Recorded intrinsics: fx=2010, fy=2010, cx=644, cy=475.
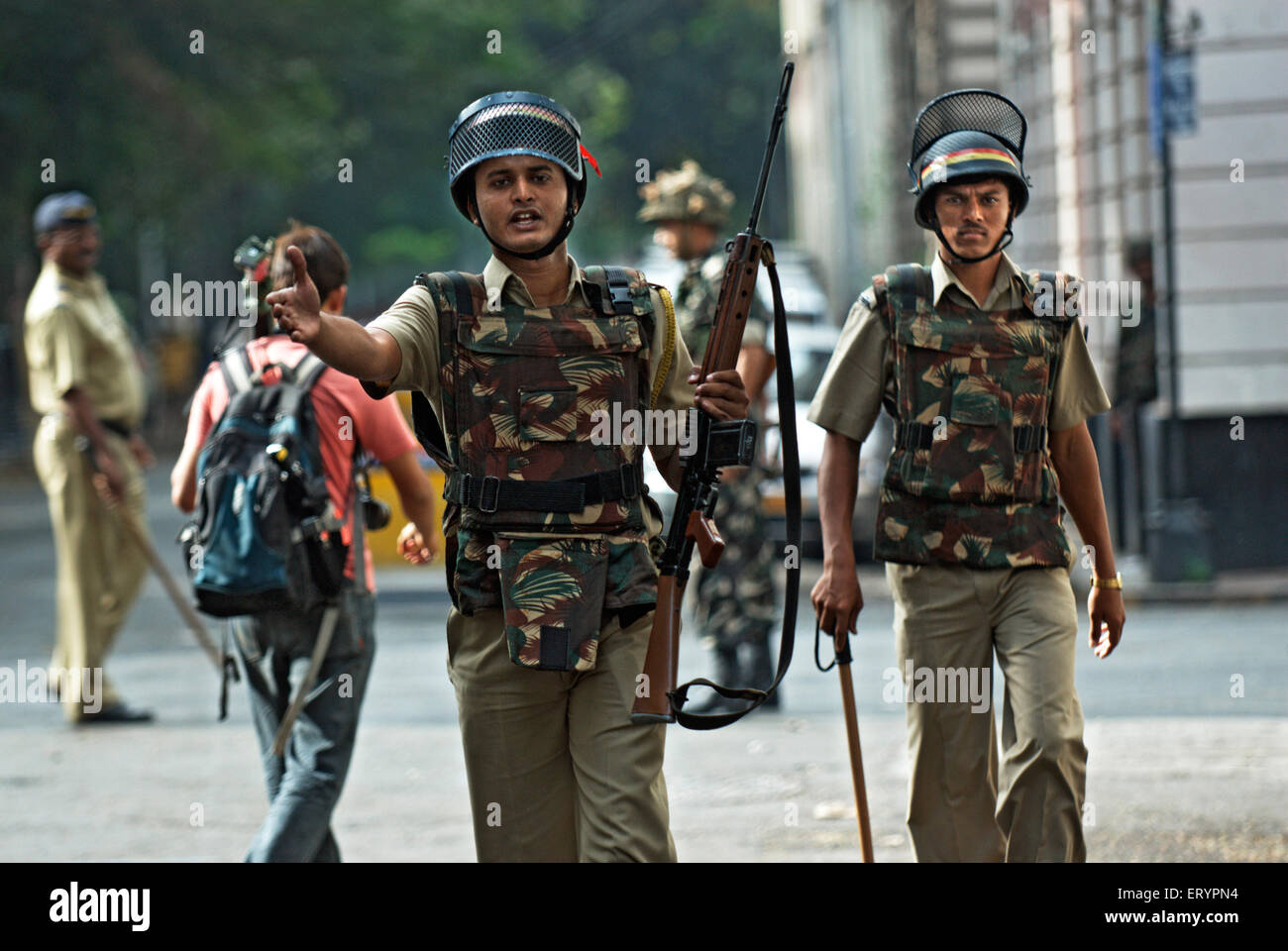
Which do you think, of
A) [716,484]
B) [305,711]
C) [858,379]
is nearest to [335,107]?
[305,711]

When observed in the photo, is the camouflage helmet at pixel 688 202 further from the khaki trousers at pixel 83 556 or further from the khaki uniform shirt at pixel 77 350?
the khaki trousers at pixel 83 556

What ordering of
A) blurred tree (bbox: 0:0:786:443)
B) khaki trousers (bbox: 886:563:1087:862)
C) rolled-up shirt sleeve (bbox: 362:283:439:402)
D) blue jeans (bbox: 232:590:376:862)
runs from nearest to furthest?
rolled-up shirt sleeve (bbox: 362:283:439:402) < khaki trousers (bbox: 886:563:1087:862) < blue jeans (bbox: 232:590:376:862) < blurred tree (bbox: 0:0:786:443)

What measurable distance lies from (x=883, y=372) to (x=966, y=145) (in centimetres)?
58

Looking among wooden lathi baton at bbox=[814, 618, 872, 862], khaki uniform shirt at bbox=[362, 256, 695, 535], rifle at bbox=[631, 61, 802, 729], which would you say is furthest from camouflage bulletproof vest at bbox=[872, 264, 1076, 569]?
khaki uniform shirt at bbox=[362, 256, 695, 535]

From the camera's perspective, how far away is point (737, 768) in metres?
7.54

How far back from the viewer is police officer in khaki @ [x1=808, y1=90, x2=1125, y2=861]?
4.79 meters

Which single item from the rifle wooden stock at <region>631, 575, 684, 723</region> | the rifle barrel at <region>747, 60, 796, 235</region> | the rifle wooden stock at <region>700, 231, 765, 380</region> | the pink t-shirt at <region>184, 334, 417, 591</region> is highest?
the rifle barrel at <region>747, 60, 796, 235</region>

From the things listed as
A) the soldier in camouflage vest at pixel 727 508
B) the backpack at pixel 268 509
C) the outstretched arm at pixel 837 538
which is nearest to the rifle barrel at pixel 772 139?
the outstretched arm at pixel 837 538

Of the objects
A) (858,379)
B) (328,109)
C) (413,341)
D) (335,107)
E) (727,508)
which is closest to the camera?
(413,341)

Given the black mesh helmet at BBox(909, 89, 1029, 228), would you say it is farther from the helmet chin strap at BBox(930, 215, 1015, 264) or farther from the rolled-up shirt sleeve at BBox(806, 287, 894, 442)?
the rolled-up shirt sleeve at BBox(806, 287, 894, 442)

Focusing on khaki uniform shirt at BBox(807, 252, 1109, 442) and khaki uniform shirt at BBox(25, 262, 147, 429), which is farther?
khaki uniform shirt at BBox(25, 262, 147, 429)

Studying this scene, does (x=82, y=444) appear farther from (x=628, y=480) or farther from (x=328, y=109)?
(x=328, y=109)

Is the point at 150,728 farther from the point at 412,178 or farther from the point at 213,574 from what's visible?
the point at 412,178
